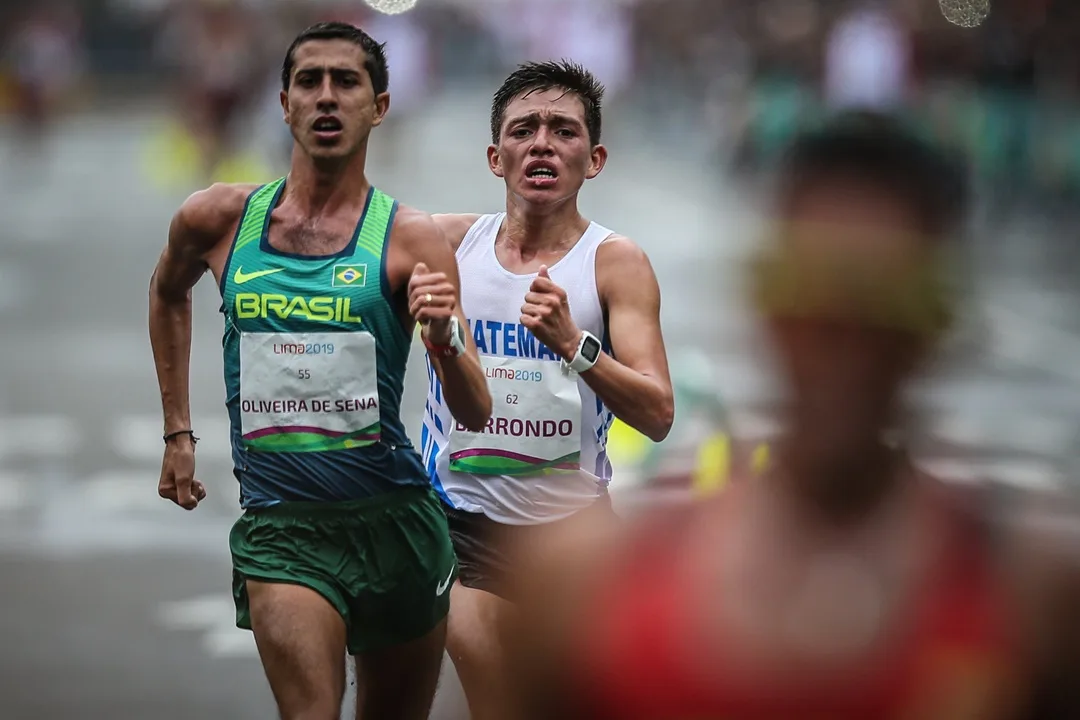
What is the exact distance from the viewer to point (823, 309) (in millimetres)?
1850

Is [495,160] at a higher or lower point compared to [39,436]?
higher

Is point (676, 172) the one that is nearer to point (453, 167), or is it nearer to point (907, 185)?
point (453, 167)

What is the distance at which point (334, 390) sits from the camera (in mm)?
4887

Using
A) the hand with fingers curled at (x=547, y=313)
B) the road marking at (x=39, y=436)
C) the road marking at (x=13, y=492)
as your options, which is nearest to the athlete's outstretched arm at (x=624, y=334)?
the hand with fingers curled at (x=547, y=313)

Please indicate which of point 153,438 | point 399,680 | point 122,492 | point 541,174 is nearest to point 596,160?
point 541,174

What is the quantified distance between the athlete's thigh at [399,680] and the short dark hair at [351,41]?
1.51 meters

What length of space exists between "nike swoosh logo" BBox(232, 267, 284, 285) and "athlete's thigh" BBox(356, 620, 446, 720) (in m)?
1.05

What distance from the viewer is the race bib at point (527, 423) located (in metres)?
5.29

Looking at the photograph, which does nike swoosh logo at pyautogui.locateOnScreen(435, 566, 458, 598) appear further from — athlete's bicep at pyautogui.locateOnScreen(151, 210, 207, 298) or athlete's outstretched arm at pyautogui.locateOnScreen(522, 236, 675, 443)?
athlete's bicep at pyautogui.locateOnScreen(151, 210, 207, 298)

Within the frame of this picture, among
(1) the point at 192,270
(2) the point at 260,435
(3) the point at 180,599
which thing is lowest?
(3) the point at 180,599

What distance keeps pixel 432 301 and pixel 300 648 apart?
94 cm

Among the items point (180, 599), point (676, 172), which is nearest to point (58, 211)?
point (676, 172)

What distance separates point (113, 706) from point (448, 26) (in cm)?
5864

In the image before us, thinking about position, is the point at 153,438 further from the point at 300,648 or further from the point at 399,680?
the point at 300,648
